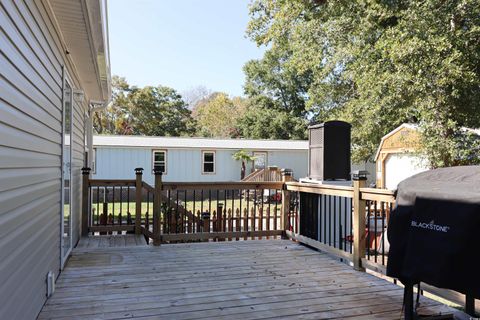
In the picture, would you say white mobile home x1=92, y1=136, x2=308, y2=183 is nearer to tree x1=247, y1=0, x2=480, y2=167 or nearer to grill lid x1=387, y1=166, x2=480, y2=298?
tree x1=247, y1=0, x2=480, y2=167

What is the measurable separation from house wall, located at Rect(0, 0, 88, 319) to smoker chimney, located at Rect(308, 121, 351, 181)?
379 cm

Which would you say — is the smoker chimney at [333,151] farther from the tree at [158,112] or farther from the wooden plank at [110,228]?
the tree at [158,112]

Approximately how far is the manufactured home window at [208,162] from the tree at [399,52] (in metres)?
6.63

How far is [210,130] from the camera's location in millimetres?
32281

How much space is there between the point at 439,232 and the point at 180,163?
50.3 feet

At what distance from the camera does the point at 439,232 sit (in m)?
2.04

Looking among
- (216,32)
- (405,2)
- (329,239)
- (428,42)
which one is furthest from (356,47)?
→ (216,32)

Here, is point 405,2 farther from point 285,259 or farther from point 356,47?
point 285,259

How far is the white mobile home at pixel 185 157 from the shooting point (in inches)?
627

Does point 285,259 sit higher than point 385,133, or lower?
lower

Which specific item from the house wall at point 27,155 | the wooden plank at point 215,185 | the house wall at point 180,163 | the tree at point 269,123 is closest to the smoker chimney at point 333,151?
the wooden plank at point 215,185

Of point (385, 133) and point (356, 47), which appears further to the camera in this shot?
point (385, 133)

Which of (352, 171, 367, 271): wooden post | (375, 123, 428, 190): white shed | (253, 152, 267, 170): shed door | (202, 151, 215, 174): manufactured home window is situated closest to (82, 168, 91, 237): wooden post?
(352, 171, 367, 271): wooden post

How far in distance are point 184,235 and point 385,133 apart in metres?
11.1
